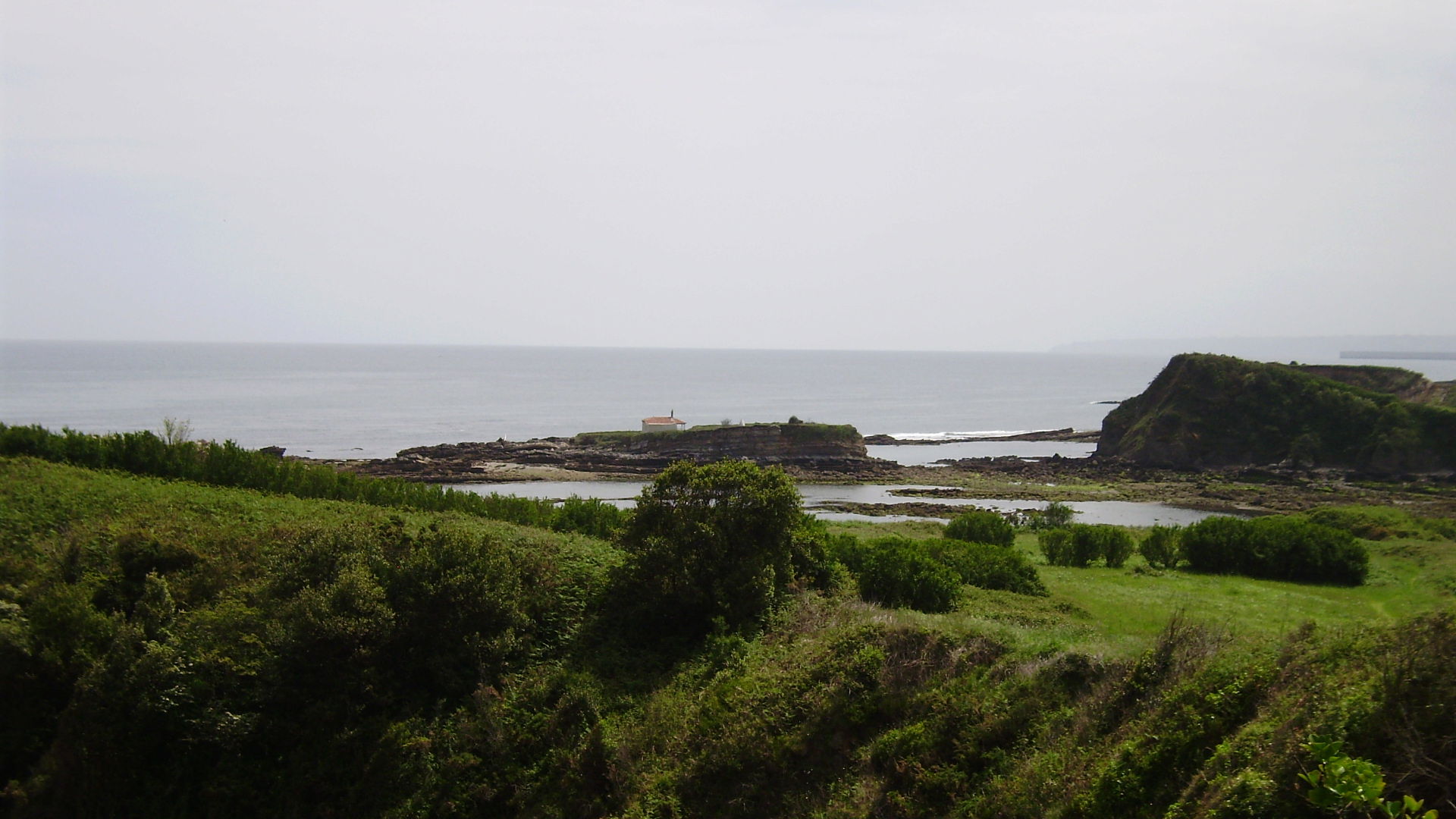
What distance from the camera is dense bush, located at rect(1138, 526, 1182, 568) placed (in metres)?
28.8

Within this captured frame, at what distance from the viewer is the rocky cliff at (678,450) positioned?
74.5 meters

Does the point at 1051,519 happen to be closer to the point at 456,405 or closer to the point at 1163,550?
the point at 1163,550

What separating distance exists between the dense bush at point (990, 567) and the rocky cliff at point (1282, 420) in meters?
66.5

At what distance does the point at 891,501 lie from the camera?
203 ft

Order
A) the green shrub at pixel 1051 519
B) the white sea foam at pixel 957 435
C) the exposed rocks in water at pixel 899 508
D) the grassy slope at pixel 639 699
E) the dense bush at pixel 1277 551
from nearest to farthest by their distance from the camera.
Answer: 1. the grassy slope at pixel 639 699
2. the dense bush at pixel 1277 551
3. the green shrub at pixel 1051 519
4. the exposed rocks in water at pixel 899 508
5. the white sea foam at pixel 957 435

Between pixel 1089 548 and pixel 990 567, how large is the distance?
1145 centimetres

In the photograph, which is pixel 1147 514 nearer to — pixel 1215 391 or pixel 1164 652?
pixel 1215 391

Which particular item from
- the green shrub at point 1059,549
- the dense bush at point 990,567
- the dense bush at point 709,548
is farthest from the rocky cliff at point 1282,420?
the dense bush at point 709,548

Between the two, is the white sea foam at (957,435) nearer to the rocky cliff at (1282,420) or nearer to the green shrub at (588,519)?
Result: the rocky cliff at (1282,420)

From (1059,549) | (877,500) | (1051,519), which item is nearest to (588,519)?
(1059,549)

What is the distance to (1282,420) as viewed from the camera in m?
77.9

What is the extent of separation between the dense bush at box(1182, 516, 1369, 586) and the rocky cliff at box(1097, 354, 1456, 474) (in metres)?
54.9

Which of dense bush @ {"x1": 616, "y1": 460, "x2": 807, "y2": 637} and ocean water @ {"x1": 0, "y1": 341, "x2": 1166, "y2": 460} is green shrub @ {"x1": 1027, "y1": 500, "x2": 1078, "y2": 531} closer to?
dense bush @ {"x1": 616, "y1": 460, "x2": 807, "y2": 637}

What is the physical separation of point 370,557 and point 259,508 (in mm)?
6710
